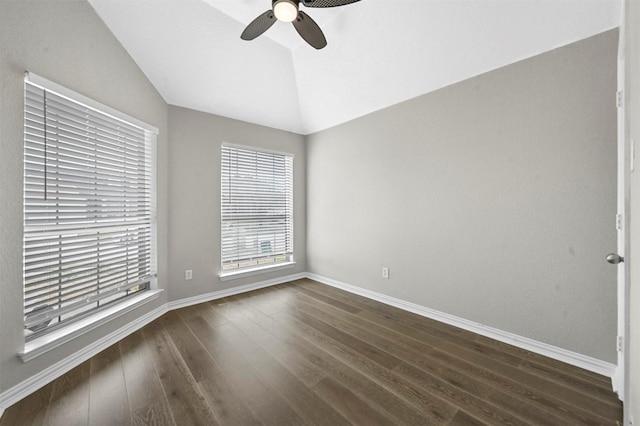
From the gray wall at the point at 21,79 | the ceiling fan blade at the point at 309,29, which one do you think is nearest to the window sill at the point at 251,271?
the gray wall at the point at 21,79

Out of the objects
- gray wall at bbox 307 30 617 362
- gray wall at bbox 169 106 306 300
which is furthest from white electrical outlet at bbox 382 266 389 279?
gray wall at bbox 169 106 306 300

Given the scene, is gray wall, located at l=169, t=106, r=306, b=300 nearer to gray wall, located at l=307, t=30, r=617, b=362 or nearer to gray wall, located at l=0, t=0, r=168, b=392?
gray wall, located at l=0, t=0, r=168, b=392

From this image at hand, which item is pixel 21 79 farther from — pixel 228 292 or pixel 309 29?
pixel 228 292

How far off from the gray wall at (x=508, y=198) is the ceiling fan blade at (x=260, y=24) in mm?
1779

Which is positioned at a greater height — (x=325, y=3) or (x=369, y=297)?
(x=325, y=3)

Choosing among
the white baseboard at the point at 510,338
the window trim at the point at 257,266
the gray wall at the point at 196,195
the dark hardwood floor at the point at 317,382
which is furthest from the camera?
the window trim at the point at 257,266

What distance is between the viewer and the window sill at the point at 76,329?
66.8 inches

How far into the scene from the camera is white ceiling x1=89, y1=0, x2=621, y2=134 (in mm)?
2004

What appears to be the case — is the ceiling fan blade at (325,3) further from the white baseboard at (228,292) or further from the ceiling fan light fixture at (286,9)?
the white baseboard at (228,292)

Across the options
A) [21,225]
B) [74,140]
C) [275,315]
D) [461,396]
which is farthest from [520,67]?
[21,225]

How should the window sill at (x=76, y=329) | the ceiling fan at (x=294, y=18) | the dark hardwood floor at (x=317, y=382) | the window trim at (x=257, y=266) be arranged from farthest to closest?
the window trim at (x=257, y=266)
the window sill at (x=76, y=329)
the ceiling fan at (x=294, y=18)
the dark hardwood floor at (x=317, y=382)

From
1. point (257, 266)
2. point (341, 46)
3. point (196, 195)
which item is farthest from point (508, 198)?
point (196, 195)

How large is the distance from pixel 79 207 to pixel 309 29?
225cm

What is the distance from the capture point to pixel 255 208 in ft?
12.8
